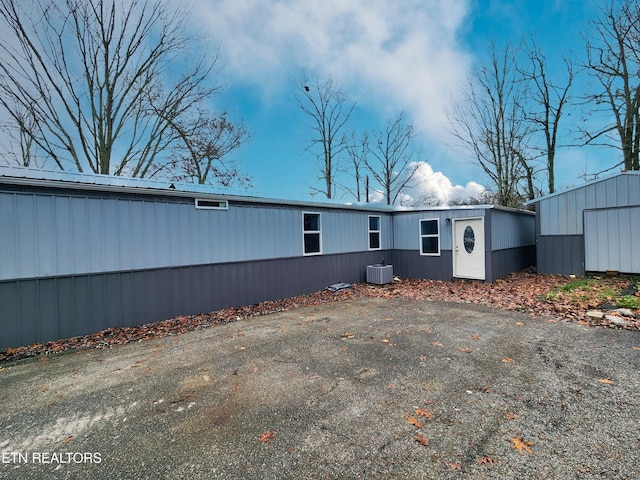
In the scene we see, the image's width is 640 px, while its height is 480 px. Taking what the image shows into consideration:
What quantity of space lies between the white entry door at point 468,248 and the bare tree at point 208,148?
452 inches

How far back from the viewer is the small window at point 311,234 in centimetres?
855

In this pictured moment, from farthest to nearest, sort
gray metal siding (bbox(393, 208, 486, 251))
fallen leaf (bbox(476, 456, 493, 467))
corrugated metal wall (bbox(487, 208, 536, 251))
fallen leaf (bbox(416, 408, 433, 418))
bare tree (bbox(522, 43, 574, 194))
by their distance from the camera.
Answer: bare tree (bbox(522, 43, 574, 194))
gray metal siding (bbox(393, 208, 486, 251))
corrugated metal wall (bbox(487, 208, 536, 251))
fallen leaf (bbox(416, 408, 433, 418))
fallen leaf (bbox(476, 456, 493, 467))

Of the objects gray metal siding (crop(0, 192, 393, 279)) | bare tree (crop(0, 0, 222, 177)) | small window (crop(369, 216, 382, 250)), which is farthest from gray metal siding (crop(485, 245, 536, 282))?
bare tree (crop(0, 0, 222, 177))

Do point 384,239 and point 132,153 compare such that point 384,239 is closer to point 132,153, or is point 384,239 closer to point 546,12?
point 546,12

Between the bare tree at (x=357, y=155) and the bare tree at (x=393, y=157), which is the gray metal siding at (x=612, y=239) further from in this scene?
the bare tree at (x=357, y=155)

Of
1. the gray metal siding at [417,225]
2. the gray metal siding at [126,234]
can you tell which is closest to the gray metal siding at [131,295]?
the gray metal siding at [126,234]

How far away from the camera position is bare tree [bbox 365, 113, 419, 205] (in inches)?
801

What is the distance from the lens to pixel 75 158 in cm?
1207

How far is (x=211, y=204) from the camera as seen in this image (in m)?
6.58

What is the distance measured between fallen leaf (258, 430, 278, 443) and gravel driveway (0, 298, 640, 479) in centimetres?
1

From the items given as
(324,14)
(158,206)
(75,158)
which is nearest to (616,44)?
(324,14)

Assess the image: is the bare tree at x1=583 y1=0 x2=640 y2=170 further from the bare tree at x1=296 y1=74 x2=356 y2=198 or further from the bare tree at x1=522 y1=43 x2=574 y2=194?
the bare tree at x1=296 y1=74 x2=356 y2=198

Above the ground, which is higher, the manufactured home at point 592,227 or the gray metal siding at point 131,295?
the manufactured home at point 592,227

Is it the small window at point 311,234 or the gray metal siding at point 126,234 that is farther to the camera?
the small window at point 311,234
